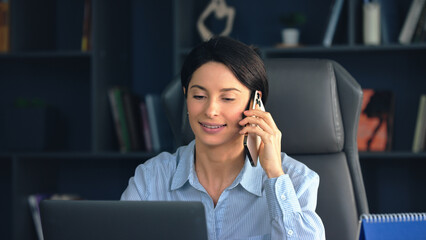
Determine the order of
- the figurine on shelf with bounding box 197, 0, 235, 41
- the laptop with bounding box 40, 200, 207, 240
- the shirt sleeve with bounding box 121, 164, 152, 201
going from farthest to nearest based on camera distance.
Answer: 1. the figurine on shelf with bounding box 197, 0, 235, 41
2. the shirt sleeve with bounding box 121, 164, 152, 201
3. the laptop with bounding box 40, 200, 207, 240

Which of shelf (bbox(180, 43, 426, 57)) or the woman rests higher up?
shelf (bbox(180, 43, 426, 57))

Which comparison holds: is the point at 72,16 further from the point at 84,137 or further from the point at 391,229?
the point at 391,229

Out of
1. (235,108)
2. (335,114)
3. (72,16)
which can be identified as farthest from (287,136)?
(72,16)

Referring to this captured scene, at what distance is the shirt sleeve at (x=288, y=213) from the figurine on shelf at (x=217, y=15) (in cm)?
142

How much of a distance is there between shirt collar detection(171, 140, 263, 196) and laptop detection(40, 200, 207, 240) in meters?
0.58

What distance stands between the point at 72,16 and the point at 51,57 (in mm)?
358

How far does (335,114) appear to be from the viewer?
156 centimetres

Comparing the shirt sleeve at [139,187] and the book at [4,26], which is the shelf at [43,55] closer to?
the book at [4,26]

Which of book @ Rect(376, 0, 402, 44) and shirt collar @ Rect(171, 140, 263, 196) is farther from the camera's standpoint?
book @ Rect(376, 0, 402, 44)

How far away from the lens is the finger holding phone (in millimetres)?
1335

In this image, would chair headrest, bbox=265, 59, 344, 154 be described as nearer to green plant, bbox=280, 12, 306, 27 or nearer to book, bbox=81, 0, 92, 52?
green plant, bbox=280, 12, 306, 27

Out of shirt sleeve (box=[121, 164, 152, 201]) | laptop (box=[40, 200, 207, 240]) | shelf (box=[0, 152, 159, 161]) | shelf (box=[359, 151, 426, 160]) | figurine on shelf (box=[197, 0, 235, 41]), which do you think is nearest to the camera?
laptop (box=[40, 200, 207, 240])

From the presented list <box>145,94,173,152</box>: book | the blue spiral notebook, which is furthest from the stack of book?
the blue spiral notebook

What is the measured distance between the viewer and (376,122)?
243cm
